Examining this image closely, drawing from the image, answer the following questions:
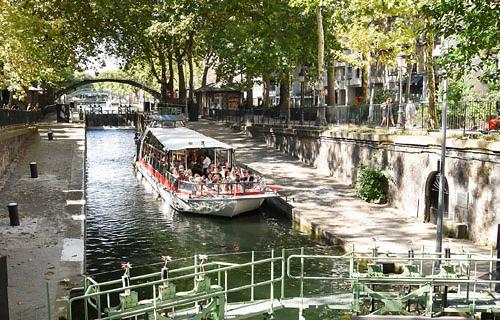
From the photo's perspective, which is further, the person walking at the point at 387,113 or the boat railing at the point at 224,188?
the person walking at the point at 387,113

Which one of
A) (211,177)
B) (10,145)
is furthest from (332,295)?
(10,145)

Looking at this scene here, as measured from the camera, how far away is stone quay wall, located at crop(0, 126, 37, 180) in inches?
1059

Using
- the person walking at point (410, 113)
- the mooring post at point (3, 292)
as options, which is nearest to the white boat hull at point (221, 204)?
the person walking at point (410, 113)

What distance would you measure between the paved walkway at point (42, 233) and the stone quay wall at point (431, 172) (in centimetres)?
1188

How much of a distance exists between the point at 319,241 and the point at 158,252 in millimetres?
5379

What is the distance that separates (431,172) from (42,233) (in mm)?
13310

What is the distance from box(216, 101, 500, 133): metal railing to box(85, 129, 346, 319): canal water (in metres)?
6.67

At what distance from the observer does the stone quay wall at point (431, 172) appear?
1747 cm

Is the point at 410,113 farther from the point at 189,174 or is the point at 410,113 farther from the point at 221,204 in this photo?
the point at 189,174

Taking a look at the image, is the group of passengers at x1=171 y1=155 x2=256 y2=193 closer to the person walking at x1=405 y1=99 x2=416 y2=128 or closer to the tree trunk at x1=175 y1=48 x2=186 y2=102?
the person walking at x1=405 y1=99 x2=416 y2=128

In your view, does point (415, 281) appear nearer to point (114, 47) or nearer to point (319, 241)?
point (319, 241)

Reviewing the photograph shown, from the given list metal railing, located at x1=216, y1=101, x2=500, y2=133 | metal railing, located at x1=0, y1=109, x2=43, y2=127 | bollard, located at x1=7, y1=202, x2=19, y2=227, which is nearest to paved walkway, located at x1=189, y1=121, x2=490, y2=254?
metal railing, located at x1=216, y1=101, x2=500, y2=133

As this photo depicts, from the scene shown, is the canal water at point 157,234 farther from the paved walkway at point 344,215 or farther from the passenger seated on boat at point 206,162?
the passenger seated on boat at point 206,162

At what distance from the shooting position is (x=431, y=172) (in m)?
20.7
